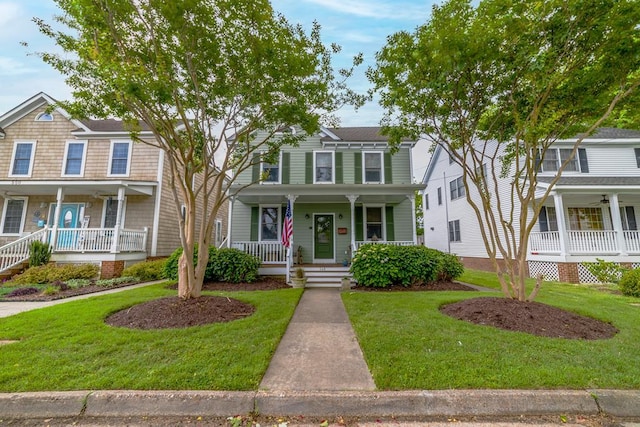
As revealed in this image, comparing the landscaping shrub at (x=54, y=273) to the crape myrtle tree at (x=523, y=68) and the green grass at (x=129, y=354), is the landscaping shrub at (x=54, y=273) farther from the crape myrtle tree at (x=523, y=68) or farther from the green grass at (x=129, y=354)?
the crape myrtle tree at (x=523, y=68)

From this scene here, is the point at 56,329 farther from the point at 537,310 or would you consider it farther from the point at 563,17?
the point at 563,17

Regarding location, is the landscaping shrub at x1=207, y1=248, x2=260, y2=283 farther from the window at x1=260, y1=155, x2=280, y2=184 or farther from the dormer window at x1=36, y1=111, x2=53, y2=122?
the dormer window at x1=36, y1=111, x2=53, y2=122

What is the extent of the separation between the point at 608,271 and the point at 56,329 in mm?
15201

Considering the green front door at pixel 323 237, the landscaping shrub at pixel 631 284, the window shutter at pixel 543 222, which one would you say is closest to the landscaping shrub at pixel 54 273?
the green front door at pixel 323 237

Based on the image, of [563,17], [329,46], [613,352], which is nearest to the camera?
[613,352]

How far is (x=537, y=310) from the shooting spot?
187 inches

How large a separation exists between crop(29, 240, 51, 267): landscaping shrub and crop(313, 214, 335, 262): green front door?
31.8 feet

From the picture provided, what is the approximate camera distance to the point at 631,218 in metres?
13.0

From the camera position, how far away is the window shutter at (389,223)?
1176 cm

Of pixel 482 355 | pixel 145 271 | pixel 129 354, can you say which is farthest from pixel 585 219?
pixel 145 271

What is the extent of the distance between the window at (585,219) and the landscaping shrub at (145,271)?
1810 centimetres

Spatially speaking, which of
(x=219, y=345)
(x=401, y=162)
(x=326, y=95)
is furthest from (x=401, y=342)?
(x=401, y=162)

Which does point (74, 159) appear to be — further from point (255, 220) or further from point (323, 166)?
point (323, 166)

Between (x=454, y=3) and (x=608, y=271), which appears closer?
(x=454, y=3)
